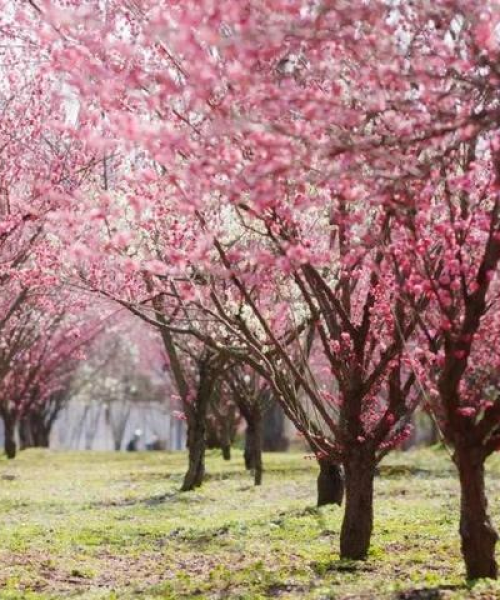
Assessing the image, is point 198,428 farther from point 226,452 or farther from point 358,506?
point 226,452

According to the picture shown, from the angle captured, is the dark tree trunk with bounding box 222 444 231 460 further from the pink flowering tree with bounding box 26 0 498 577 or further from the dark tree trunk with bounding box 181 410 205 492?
the pink flowering tree with bounding box 26 0 498 577

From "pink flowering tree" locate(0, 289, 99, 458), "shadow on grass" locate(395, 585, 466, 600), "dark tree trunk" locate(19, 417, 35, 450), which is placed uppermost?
"pink flowering tree" locate(0, 289, 99, 458)

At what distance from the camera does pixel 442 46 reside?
24.1 ft

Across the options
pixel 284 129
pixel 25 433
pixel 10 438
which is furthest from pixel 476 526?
pixel 25 433

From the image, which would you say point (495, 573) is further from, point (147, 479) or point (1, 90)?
point (147, 479)

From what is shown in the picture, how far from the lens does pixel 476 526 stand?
9695 millimetres

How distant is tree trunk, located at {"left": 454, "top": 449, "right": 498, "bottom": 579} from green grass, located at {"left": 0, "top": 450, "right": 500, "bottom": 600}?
0.98 feet

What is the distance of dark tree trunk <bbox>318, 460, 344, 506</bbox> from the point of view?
17.7 meters

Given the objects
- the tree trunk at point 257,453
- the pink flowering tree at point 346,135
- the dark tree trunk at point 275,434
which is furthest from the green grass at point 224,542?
the dark tree trunk at point 275,434

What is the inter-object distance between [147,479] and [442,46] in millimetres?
Result: 23010

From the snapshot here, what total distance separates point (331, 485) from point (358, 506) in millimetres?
5484

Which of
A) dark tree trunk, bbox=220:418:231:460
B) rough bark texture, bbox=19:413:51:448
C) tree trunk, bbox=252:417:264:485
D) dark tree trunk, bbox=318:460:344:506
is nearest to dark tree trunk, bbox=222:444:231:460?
dark tree trunk, bbox=220:418:231:460

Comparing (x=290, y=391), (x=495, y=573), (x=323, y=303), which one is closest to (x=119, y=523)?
(x=290, y=391)

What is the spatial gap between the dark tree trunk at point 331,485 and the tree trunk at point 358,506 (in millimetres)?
5315
